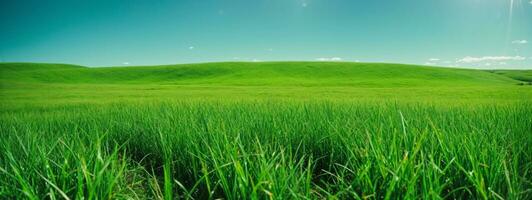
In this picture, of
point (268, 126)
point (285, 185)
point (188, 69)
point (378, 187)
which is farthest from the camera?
point (188, 69)

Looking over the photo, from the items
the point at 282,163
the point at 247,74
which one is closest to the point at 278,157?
the point at 282,163

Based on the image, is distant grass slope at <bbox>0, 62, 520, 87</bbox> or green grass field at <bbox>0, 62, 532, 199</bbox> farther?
distant grass slope at <bbox>0, 62, 520, 87</bbox>

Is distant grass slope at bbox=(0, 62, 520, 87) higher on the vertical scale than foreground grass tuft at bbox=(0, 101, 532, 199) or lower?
lower

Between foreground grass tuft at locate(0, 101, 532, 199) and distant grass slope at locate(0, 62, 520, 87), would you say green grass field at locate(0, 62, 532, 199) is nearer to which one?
foreground grass tuft at locate(0, 101, 532, 199)

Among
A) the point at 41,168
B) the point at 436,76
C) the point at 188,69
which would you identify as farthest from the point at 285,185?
the point at 188,69

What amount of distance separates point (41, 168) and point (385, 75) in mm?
57847

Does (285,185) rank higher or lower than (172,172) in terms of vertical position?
higher

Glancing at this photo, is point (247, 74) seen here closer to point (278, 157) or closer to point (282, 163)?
point (278, 157)

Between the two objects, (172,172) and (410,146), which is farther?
(172,172)

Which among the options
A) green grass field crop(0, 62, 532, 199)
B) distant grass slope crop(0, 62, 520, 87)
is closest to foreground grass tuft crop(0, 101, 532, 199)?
green grass field crop(0, 62, 532, 199)

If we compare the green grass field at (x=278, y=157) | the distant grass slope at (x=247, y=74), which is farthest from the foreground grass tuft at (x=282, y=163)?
the distant grass slope at (x=247, y=74)

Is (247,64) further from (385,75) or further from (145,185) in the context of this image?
(145,185)

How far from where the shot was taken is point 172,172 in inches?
86.4

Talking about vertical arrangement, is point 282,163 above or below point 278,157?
above
